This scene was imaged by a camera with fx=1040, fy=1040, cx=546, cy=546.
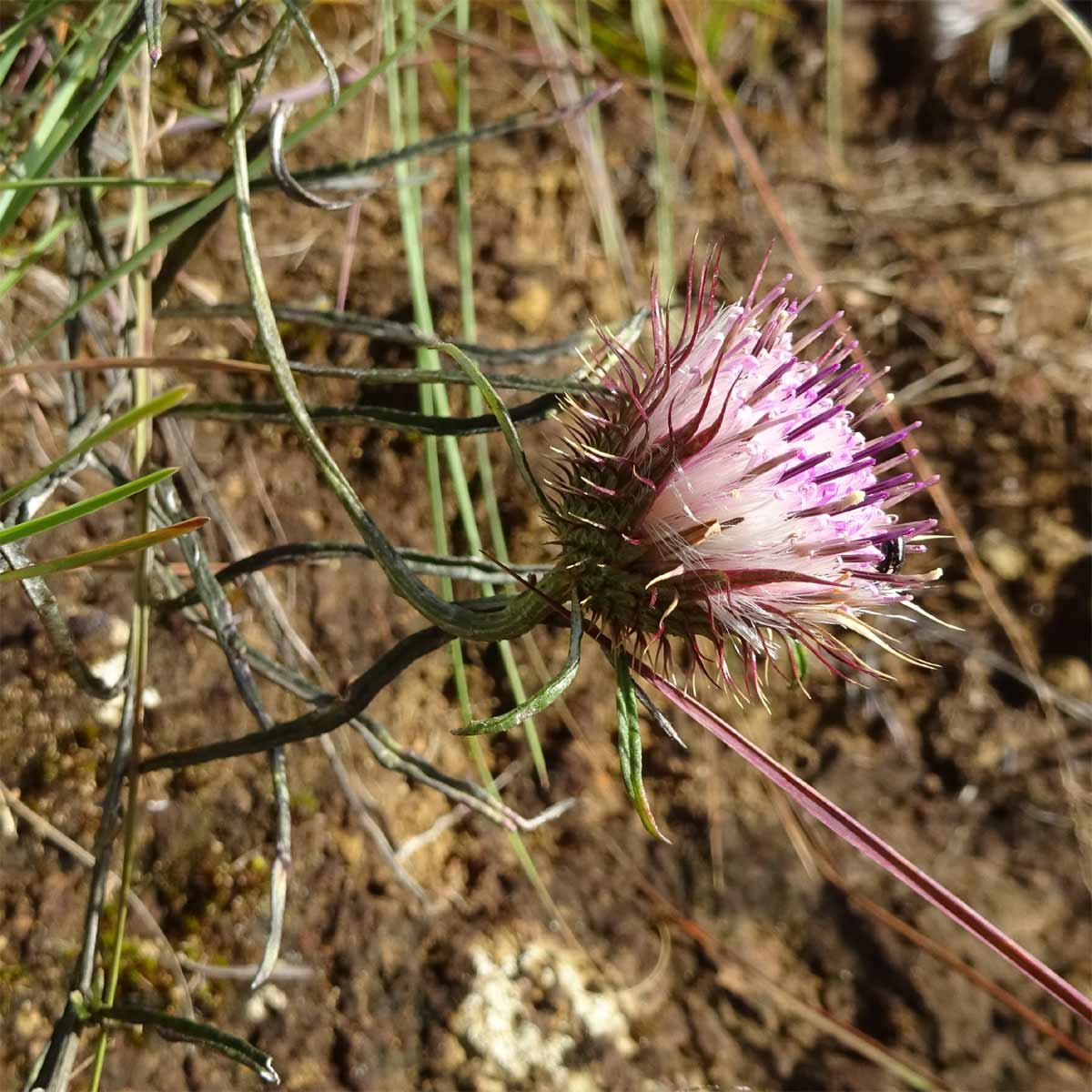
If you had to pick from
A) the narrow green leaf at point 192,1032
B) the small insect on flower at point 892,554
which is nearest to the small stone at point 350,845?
the narrow green leaf at point 192,1032

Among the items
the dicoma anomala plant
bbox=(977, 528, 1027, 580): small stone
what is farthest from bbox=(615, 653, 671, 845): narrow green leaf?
bbox=(977, 528, 1027, 580): small stone

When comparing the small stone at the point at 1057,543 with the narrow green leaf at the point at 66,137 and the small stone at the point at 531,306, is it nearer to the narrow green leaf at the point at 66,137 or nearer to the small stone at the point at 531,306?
the small stone at the point at 531,306

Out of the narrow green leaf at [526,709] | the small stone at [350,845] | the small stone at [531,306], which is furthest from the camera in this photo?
the small stone at [531,306]

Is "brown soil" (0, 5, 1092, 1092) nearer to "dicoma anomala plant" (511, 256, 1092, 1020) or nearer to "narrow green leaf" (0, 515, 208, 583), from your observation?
"narrow green leaf" (0, 515, 208, 583)

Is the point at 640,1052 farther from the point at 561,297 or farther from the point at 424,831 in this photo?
the point at 561,297

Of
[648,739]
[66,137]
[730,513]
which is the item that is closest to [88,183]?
[66,137]

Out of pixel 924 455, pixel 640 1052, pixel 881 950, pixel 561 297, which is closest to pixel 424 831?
pixel 640 1052
